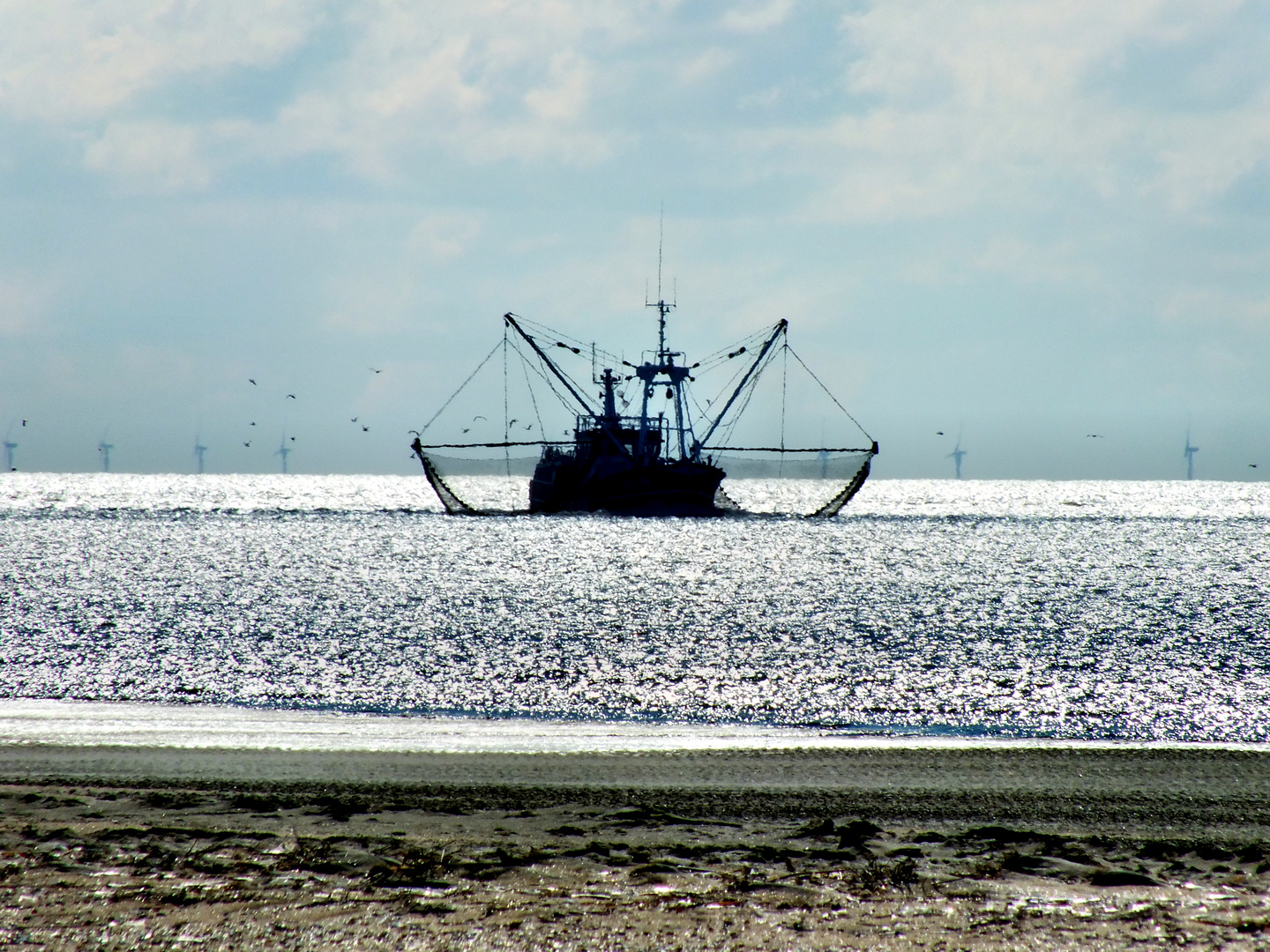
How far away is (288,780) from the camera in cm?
1443

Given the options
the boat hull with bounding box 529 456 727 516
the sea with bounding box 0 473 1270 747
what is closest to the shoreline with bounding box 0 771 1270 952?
the sea with bounding box 0 473 1270 747

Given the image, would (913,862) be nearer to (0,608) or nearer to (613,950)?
(613,950)

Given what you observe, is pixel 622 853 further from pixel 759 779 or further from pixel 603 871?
pixel 759 779

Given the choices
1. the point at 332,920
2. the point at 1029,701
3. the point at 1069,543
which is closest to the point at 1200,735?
the point at 1029,701

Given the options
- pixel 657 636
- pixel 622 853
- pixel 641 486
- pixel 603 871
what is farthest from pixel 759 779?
pixel 641 486

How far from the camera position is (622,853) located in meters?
10.9

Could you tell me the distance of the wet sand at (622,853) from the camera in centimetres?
864

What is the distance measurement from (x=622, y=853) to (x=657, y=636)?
90.4 ft

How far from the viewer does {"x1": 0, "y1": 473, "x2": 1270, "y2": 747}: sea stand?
77.5 ft

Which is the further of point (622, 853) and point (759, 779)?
point (759, 779)

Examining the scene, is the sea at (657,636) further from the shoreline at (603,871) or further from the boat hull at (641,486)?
the boat hull at (641,486)

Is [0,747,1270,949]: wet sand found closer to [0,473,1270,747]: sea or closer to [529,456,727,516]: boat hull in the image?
[0,473,1270,747]: sea

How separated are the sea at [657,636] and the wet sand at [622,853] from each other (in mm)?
5363

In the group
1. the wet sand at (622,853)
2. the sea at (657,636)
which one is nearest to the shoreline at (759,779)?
the wet sand at (622,853)
